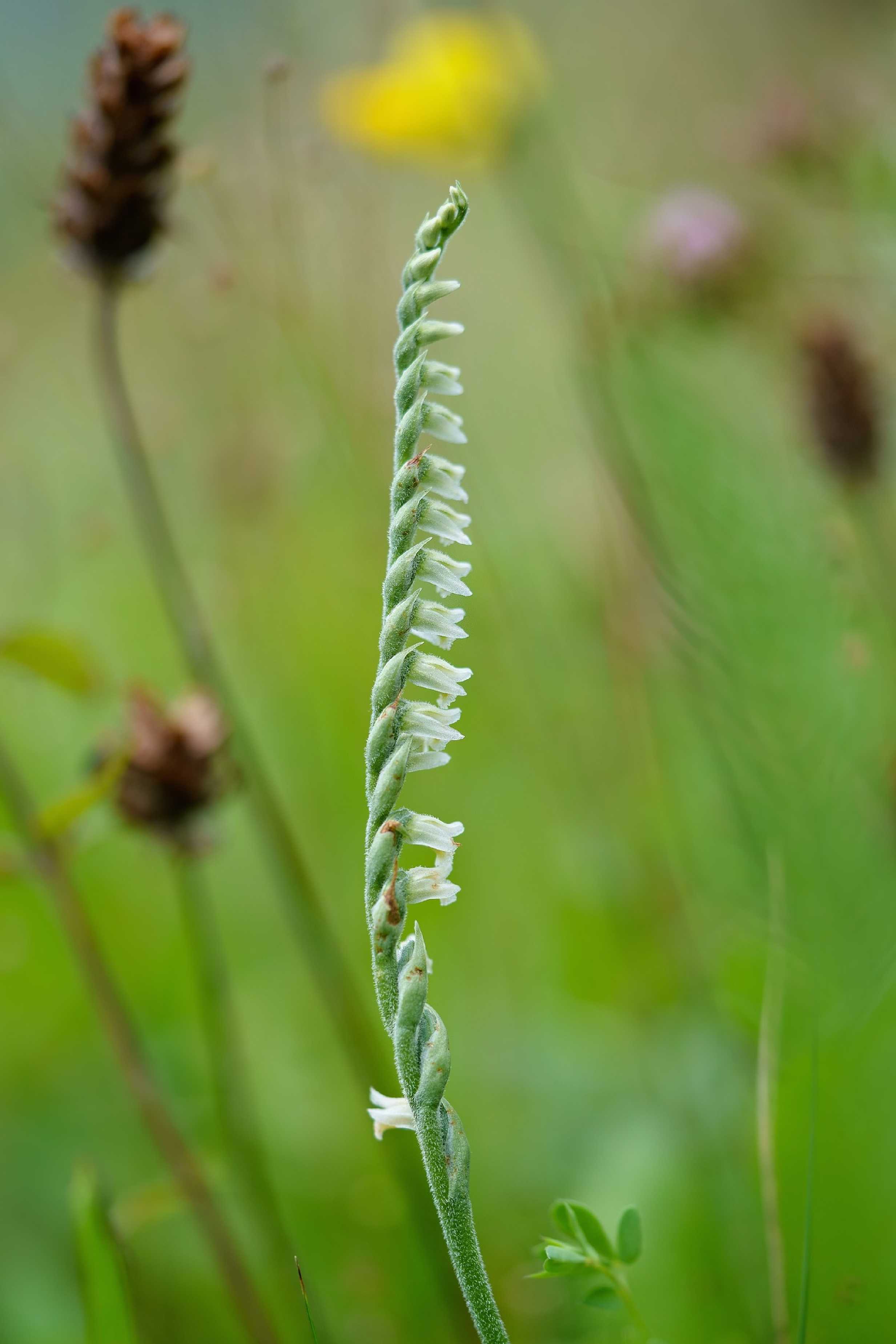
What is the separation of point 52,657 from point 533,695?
1.11 metres

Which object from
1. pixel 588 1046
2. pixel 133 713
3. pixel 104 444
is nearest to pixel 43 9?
pixel 133 713

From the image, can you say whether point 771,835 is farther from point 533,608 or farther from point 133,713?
point 533,608

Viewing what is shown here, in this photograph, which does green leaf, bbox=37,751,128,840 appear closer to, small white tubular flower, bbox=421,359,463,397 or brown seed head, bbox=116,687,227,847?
brown seed head, bbox=116,687,227,847

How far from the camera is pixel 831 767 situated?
1.75 feet

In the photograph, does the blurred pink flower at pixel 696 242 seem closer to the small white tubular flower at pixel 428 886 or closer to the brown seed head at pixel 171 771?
the brown seed head at pixel 171 771

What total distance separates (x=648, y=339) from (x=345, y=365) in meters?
0.71

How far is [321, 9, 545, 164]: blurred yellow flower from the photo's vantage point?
5.28 feet

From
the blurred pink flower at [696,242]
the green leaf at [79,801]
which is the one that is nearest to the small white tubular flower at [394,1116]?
the green leaf at [79,801]

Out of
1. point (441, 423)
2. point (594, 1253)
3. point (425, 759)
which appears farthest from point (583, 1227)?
point (441, 423)

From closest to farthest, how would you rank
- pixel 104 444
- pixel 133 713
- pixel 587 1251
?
pixel 587 1251 < pixel 133 713 < pixel 104 444

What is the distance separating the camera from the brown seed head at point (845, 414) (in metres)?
1.25

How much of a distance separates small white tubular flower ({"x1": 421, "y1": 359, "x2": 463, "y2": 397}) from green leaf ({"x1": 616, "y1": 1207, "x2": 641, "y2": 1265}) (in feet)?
1.28

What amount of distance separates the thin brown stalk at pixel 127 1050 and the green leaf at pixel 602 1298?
39cm

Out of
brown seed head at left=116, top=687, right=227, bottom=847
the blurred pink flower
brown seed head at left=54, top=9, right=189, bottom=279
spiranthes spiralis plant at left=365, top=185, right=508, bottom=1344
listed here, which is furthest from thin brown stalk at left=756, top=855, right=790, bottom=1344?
the blurred pink flower
